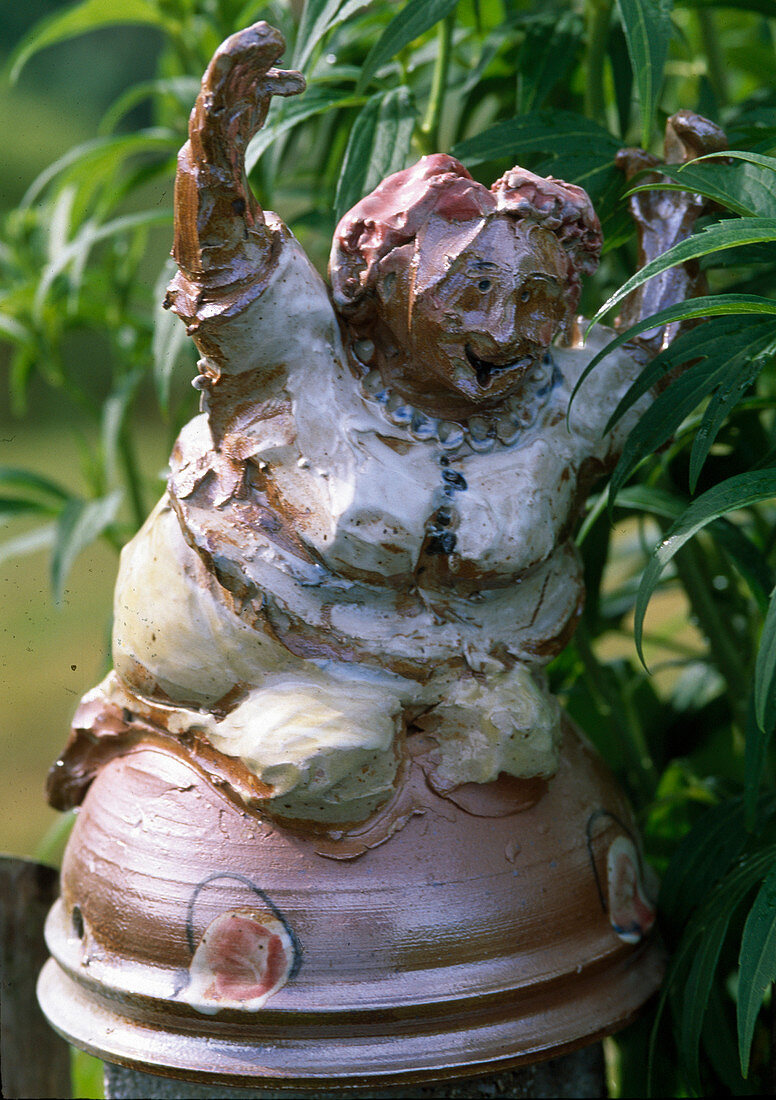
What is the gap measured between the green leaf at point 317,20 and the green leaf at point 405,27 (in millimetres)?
26

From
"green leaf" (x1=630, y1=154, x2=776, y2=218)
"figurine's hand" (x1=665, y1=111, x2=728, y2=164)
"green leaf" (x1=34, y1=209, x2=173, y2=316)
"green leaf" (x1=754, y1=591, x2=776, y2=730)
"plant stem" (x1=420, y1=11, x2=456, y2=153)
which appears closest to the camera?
"green leaf" (x1=754, y1=591, x2=776, y2=730)

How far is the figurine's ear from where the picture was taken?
67cm

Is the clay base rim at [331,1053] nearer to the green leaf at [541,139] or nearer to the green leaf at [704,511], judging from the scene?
the green leaf at [704,511]

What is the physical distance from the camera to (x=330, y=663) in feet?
2.26

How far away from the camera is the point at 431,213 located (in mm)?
660

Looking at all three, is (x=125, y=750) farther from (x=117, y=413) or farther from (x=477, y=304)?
(x=117, y=413)

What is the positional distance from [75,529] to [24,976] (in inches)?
16.0

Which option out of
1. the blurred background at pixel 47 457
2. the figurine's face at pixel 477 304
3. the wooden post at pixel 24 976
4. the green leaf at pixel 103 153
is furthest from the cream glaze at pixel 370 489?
the green leaf at pixel 103 153

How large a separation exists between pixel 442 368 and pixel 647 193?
228mm

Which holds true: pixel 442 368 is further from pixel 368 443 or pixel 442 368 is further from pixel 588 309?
pixel 588 309

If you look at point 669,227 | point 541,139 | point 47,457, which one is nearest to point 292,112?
point 541,139

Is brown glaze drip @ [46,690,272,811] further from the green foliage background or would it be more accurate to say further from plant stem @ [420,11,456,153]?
plant stem @ [420,11,456,153]

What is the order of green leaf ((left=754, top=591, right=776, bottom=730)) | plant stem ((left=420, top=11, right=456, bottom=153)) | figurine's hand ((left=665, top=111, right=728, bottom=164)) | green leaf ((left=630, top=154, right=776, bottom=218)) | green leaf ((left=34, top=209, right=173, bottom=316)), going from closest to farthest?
green leaf ((left=754, top=591, right=776, bottom=730)) → green leaf ((left=630, top=154, right=776, bottom=218)) → figurine's hand ((left=665, top=111, right=728, bottom=164)) → plant stem ((left=420, top=11, right=456, bottom=153)) → green leaf ((left=34, top=209, right=173, bottom=316))

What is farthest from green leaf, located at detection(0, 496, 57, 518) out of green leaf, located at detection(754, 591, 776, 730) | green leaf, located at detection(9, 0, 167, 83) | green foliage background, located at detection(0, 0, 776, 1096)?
green leaf, located at detection(754, 591, 776, 730)
